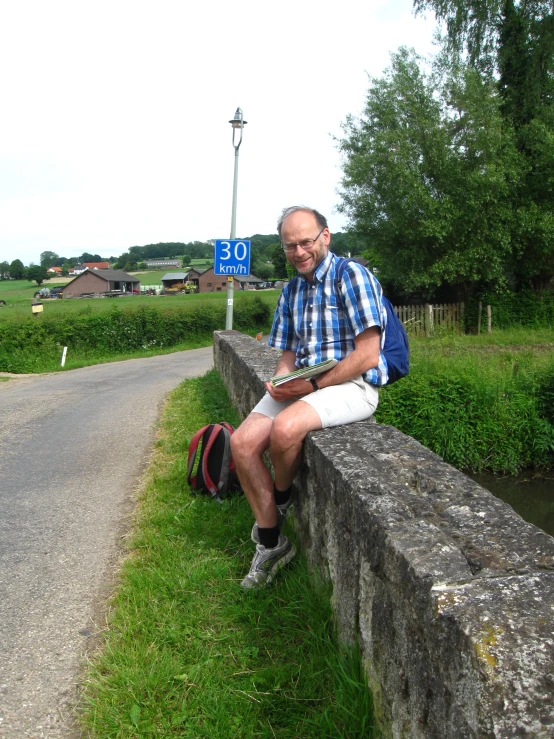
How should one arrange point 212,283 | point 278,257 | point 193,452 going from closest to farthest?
1. point 193,452
2. point 278,257
3. point 212,283

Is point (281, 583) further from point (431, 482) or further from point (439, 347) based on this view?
point (439, 347)

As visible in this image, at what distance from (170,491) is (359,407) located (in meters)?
2.19

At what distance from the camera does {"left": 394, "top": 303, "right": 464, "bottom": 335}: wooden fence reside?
23.2 meters

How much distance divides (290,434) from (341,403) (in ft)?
1.25

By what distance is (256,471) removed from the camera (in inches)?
132

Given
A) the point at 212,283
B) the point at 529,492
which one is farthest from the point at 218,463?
the point at 212,283

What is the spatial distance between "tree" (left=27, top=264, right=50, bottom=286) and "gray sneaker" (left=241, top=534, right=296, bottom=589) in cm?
12019

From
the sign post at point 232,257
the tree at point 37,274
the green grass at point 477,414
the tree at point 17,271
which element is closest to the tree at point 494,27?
the sign post at point 232,257

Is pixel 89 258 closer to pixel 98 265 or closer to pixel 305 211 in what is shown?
pixel 98 265

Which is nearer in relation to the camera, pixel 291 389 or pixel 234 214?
pixel 291 389

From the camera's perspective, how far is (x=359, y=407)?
3520 mm

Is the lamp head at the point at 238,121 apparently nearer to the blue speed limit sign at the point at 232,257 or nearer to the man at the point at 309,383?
the blue speed limit sign at the point at 232,257

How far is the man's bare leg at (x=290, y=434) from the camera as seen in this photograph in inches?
126

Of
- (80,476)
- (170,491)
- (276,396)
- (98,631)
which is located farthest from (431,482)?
(80,476)
